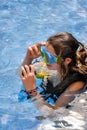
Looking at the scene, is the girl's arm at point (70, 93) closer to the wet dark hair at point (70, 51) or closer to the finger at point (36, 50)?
the wet dark hair at point (70, 51)

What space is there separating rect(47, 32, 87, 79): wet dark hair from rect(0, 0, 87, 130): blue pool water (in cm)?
36

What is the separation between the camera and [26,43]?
5500 mm

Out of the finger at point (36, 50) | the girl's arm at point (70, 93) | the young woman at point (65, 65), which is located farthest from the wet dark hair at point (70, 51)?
the finger at point (36, 50)

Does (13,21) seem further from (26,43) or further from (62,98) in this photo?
(62,98)

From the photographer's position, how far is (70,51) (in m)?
3.53

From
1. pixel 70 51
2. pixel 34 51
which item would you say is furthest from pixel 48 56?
pixel 34 51

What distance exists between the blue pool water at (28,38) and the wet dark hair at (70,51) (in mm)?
356

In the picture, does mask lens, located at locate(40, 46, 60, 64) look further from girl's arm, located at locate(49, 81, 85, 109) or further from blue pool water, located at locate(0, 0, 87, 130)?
blue pool water, located at locate(0, 0, 87, 130)

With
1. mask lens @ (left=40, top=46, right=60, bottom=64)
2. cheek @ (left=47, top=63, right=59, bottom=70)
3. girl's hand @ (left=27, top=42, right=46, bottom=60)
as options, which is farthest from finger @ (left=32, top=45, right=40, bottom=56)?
cheek @ (left=47, top=63, right=59, bottom=70)

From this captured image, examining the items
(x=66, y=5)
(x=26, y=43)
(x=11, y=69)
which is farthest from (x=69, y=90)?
(x=66, y=5)

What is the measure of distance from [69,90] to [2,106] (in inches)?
42.6

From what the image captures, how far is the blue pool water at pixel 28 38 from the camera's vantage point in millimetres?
3785

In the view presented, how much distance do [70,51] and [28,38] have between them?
218 cm

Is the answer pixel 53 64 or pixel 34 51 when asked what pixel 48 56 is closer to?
pixel 53 64
